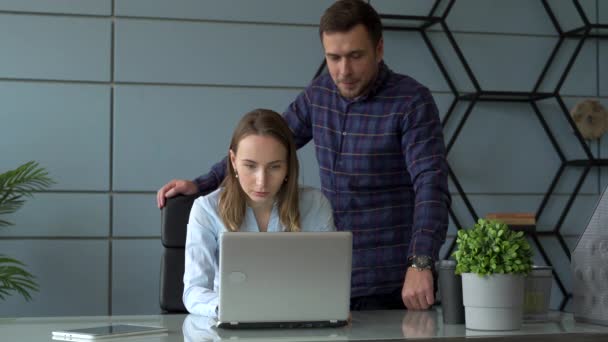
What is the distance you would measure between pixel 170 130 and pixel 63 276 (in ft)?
2.53

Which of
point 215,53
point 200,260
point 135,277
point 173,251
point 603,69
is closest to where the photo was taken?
point 200,260

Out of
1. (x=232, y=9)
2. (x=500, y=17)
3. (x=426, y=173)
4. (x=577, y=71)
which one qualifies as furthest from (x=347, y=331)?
(x=577, y=71)

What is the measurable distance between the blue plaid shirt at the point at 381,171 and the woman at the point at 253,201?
0.76ft

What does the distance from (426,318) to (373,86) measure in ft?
2.73

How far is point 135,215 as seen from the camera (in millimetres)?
3480

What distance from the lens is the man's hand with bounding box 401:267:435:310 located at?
2035mm

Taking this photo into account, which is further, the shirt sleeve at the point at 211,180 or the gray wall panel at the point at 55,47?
the gray wall panel at the point at 55,47

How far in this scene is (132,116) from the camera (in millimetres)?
3488

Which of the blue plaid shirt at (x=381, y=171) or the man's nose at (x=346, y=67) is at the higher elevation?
the man's nose at (x=346, y=67)

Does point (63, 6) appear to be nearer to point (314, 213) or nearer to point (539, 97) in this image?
point (314, 213)

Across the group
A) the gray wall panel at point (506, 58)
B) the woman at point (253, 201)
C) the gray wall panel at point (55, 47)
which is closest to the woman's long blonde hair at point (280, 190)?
the woman at point (253, 201)

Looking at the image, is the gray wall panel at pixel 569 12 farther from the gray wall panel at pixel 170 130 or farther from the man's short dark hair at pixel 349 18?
the man's short dark hair at pixel 349 18

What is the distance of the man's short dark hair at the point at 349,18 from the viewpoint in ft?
7.46

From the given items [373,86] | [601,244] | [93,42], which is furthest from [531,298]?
[93,42]
